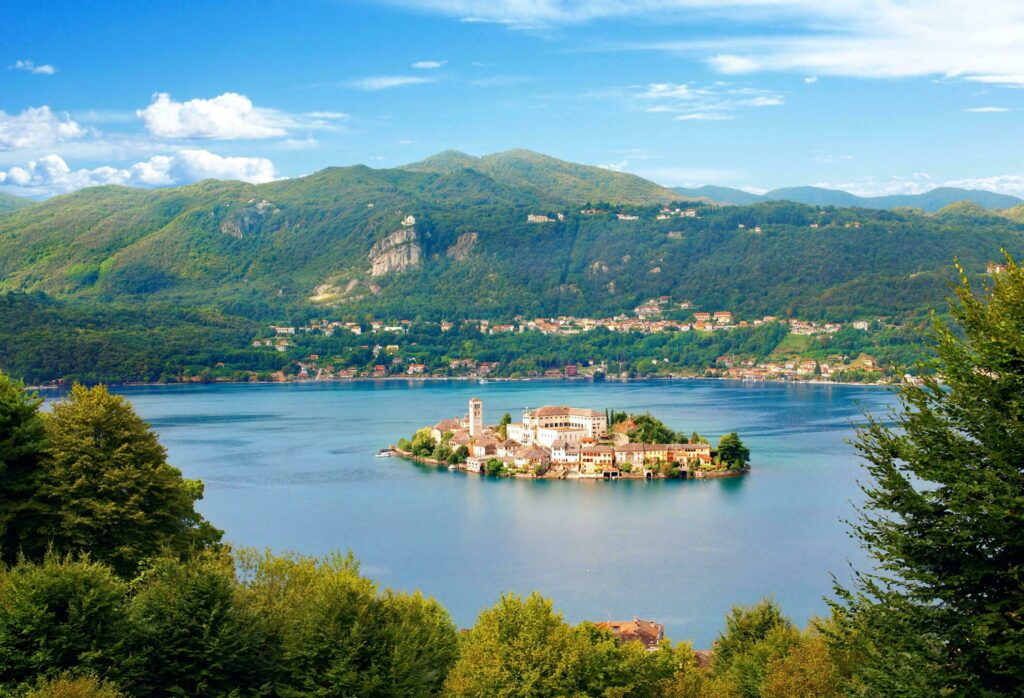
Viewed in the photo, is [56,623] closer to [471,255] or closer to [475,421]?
[475,421]

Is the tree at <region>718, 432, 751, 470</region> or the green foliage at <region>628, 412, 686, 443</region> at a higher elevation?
the green foliage at <region>628, 412, 686, 443</region>

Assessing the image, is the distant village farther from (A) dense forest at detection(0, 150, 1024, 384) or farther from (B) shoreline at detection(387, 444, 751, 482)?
(B) shoreline at detection(387, 444, 751, 482)

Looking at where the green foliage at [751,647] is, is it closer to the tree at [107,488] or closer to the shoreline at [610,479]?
the tree at [107,488]

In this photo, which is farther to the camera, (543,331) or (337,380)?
(543,331)

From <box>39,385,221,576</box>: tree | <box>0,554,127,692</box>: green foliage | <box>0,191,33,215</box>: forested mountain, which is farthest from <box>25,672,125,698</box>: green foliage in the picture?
<box>0,191,33,215</box>: forested mountain

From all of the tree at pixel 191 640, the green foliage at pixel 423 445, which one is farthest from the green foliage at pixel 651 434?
the tree at pixel 191 640

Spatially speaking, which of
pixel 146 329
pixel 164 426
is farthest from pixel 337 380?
pixel 164 426

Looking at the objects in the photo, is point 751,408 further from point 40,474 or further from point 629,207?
point 629,207
